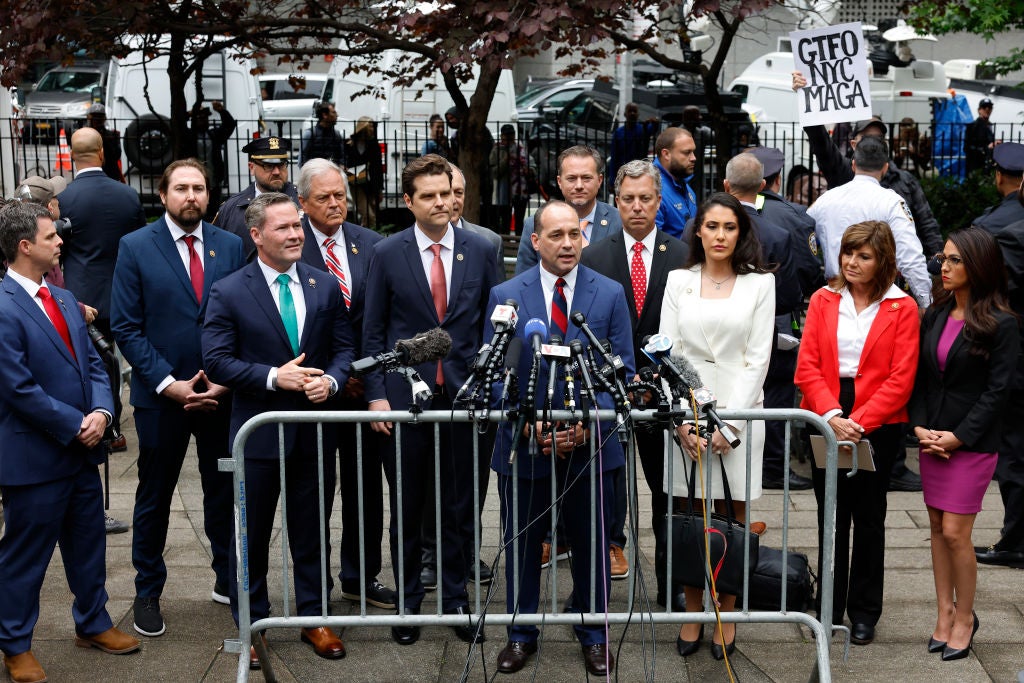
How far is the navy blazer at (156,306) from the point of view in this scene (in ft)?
20.1

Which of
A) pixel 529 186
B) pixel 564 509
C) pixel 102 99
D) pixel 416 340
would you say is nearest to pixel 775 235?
pixel 564 509

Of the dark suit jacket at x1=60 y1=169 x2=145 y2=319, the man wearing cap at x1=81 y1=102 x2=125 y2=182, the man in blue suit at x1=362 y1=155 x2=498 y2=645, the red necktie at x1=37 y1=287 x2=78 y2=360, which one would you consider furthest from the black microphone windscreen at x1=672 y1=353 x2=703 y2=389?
the man wearing cap at x1=81 y1=102 x2=125 y2=182

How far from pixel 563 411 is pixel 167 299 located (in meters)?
2.28

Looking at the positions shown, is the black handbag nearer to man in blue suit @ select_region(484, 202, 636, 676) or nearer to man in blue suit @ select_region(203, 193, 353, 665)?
man in blue suit @ select_region(484, 202, 636, 676)

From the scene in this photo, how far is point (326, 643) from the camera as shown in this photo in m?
5.80

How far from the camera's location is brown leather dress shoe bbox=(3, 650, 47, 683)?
5.48m

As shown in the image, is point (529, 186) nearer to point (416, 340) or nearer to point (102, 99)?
point (416, 340)

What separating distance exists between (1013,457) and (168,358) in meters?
4.75

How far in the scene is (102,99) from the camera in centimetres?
2250

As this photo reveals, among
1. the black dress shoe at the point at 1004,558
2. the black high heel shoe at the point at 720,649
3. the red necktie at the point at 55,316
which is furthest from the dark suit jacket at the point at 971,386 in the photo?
the red necktie at the point at 55,316

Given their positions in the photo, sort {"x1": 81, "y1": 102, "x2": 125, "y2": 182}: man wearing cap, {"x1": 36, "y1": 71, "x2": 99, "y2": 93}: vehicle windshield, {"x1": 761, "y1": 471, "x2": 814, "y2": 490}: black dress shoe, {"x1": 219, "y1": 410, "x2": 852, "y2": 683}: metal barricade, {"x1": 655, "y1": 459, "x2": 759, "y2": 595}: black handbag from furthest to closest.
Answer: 1. {"x1": 36, "y1": 71, "x2": 99, "y2": 93}: vehicle windshield
2. {"x1": 81, "y1": 102, "x2": 125, "y2": 182}: man wearing cap
3. {"x1": 761, "y1": 471, "x2": 814, "y2": 490}: black dress shoe
4. {"x1": 655, "y1": 459, "x2": 759, "y2": 595}: black handbag
5. {"x1": 219, "y1": 410, "x2": 852, "y2": 683}: metal barricade

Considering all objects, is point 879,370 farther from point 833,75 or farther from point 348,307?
point 833,75

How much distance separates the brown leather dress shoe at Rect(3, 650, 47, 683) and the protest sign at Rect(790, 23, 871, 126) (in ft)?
19.3

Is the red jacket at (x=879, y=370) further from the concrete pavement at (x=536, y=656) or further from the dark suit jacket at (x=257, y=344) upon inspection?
the dark suit jacket at (x=257, y=344)
